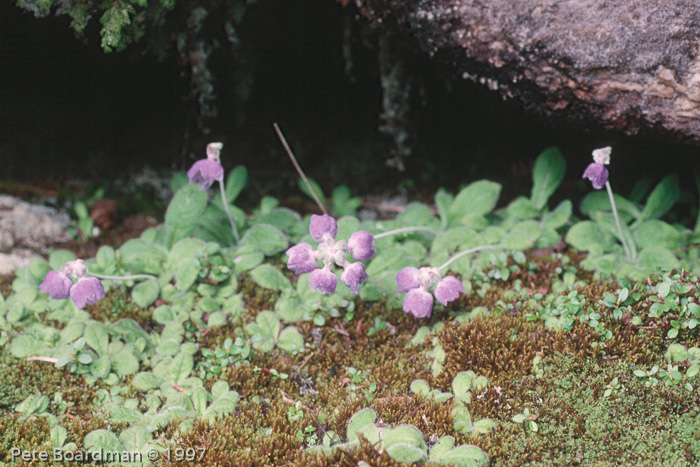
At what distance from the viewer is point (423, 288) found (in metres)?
2.72

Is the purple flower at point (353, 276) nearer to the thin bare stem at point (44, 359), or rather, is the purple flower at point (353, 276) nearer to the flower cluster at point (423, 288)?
the flower cluster at point (423, 288)

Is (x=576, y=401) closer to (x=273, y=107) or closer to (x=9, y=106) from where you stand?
(x=273, y=107)

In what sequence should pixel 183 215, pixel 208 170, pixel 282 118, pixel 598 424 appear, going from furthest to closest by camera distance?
pixel 282 118 < pixel 183 215 < pixel 208 170 < pixel 598 424

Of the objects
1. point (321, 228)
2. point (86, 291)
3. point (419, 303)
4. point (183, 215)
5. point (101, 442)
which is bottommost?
point (101, 442)

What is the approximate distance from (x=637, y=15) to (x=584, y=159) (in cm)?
177

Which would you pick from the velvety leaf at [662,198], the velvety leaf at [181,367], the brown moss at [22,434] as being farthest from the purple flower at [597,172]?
the brown moss at [22,434]

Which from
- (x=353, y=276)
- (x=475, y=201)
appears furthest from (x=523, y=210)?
(x=353, y=276)

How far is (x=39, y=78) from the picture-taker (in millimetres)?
4281

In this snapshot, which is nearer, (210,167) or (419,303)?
(419,303)

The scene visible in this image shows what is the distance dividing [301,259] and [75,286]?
3.89 ft

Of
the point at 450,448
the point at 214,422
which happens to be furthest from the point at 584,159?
the point at 214,422

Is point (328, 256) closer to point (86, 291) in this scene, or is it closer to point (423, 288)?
point (423, 288)

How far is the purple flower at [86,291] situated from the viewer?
2.70m

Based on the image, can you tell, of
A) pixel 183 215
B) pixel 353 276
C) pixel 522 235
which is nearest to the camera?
pixel 353 276
